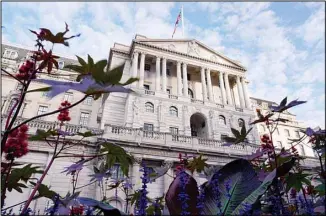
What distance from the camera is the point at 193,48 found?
104 ft

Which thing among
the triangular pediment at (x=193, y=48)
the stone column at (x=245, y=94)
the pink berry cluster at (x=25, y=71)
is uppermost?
the triangular pediment at (x=193, y=48)

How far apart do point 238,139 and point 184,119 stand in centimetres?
2149

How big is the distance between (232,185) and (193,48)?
31.5 metres

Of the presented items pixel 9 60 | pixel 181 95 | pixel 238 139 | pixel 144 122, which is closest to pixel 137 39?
pixel 181 95

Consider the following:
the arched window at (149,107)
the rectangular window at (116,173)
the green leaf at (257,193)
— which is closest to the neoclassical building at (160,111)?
the arched window at (149,107)

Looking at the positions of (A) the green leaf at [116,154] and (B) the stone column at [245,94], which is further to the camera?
(B) the stone column at [245,94]

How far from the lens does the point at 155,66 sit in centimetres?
2970

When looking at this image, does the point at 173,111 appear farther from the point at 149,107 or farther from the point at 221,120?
the point at 221,120

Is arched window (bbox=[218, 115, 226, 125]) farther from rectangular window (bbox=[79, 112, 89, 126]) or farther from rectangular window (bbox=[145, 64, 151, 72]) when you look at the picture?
rectangular window (bbox=[79, 112, 89, 126])

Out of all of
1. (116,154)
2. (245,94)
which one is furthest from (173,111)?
(116,154)

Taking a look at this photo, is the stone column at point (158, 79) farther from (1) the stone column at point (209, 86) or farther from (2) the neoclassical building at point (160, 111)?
(1) the stone column at point (209, 86)

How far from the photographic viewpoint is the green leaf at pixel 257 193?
4.71 feet

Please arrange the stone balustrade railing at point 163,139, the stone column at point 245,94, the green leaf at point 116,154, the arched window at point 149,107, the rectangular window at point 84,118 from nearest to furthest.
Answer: the green leaf at point 116,154 < the stone balustrade railing at point 163,139 < the arched window at point 149,107 < the rectangular window at point 84,118 < the stone column at point 245,94

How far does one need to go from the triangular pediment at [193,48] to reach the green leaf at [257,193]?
93.4 feet
